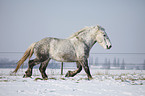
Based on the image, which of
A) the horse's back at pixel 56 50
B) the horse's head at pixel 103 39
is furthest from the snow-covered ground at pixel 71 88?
the horse's head at pixel 103 39

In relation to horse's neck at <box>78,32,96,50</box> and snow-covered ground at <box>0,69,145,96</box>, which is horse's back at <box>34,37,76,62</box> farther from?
snow-covered ground at <box>0,69,145,96</box>

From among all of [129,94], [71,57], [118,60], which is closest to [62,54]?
[71,57]

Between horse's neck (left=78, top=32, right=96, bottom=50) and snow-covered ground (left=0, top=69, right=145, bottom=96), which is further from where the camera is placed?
horse's neck (left=78, top=32, right=96, bottom=50)

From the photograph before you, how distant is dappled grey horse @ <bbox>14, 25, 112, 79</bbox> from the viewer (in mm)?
6227

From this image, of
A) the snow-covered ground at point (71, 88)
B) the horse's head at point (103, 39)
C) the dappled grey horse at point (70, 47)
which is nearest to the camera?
the snow-covered ground at point (71, 88)

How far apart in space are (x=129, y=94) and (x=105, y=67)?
1151cm

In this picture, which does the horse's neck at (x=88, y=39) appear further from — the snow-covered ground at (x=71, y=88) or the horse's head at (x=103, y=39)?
the snow-covered ground at (x=71, y=88)

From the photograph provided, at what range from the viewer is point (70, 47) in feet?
20.7

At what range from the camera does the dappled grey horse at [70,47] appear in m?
6.23

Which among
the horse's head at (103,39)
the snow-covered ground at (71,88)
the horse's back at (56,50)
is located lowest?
the snow-covered ground at (71,88)

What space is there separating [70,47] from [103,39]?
1.25m

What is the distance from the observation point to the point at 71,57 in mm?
6254

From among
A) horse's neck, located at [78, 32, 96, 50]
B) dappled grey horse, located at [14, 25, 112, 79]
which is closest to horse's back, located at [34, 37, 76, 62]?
dappled grey horse, located at [14, 25, 112, 79]

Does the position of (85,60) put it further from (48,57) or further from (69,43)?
(48,57)
